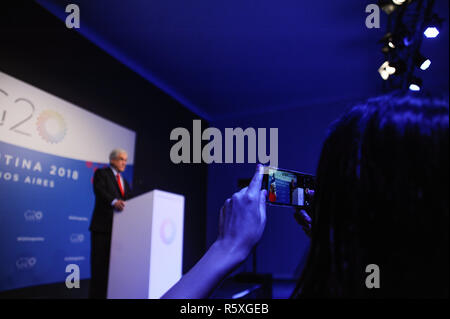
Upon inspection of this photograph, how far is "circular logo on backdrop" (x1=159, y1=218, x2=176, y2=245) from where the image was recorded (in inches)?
111

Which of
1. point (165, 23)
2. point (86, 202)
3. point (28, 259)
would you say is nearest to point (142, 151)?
point (86, 202)

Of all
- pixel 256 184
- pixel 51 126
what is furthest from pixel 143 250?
pixel 256 184

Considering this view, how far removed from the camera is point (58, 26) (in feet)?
11.3

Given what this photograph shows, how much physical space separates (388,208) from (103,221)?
299 centimetres

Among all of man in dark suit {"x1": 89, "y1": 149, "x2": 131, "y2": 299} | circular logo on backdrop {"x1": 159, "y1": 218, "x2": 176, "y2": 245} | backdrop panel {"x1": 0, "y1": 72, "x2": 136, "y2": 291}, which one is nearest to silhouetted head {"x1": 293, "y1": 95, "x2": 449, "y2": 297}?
circular logo on backdrop {"x1": 159, "y1": 218, "x2": 176, "y2": 245}

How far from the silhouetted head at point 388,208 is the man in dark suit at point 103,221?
2.67 meters

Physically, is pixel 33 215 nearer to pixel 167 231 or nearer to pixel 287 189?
pixel 167 231

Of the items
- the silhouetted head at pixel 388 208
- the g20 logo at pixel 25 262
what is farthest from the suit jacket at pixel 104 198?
the silhouetted head at pixel 388 208

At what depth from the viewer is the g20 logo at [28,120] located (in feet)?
9.16

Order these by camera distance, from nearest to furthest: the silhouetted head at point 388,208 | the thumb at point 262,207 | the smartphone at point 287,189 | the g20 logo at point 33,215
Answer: the silhouetted head at point 388,208, the thumb at point 262,207, the smartphone at point 287,189, the g20 logo at point 33,215

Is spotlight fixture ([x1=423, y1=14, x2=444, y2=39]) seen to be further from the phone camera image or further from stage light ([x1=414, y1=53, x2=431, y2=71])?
the phone camera image

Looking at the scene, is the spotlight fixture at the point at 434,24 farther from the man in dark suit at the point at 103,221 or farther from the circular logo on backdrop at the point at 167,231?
the man in dark suit at the point at 103,221

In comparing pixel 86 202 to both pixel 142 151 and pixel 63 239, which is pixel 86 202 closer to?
pixel 63 239
